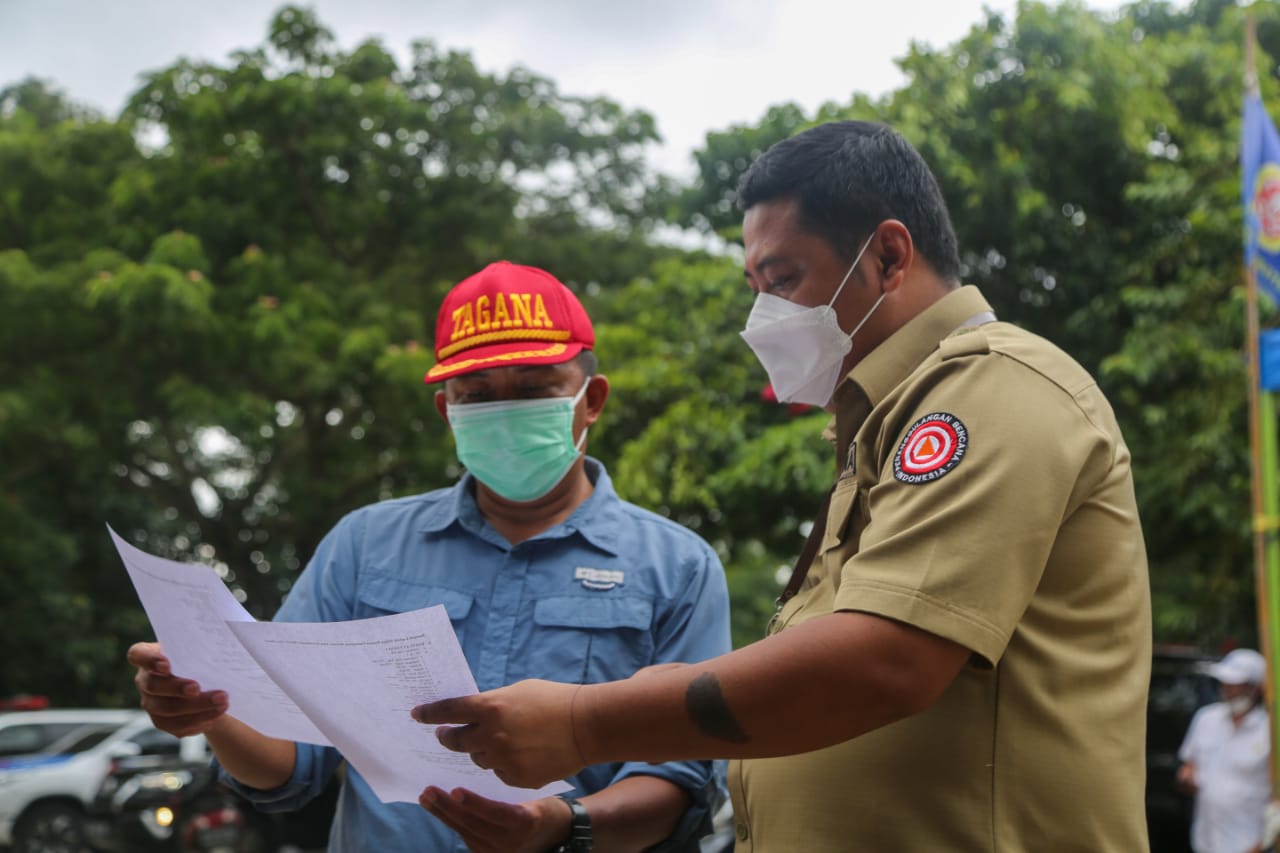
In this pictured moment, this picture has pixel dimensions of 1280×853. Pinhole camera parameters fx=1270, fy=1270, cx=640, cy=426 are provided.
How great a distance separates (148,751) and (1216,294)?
10206 millimetres

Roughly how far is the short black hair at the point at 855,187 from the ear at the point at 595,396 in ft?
3.34

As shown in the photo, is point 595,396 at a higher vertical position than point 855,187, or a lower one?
lower

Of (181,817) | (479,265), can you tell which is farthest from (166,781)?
(479,265)

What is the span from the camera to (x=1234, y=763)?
7.73 meters

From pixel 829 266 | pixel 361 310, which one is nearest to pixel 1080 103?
pixel 361 310

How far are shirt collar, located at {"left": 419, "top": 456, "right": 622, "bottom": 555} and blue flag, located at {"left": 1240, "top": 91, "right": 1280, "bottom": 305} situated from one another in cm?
588

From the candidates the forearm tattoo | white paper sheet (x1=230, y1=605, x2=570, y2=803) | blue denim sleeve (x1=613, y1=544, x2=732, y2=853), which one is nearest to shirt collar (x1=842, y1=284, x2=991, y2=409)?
the forearm tattoo

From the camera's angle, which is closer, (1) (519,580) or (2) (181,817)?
(1) (519,580)

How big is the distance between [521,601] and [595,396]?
566 millimetres

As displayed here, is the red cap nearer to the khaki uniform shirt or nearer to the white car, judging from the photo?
the khaki uniform shirt

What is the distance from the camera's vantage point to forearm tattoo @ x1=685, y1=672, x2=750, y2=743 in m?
1.39

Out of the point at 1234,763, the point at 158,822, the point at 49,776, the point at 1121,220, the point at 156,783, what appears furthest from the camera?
the point at 49,776

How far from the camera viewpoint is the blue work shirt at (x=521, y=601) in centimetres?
232

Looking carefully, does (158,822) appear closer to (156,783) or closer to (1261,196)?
(156,783)
